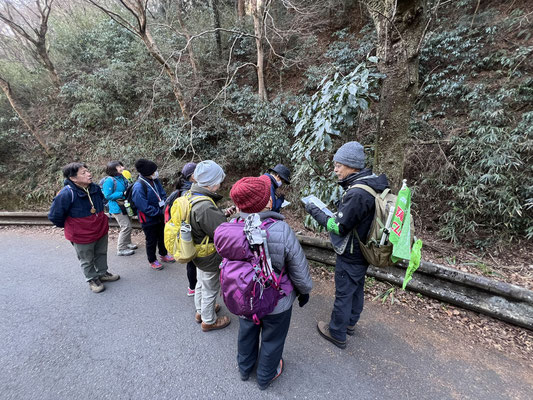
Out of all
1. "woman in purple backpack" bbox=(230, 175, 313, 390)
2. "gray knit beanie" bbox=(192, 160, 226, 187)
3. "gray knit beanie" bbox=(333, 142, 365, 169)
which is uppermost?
"gray knit beanie" bbox=(333, 142, 365, 169)

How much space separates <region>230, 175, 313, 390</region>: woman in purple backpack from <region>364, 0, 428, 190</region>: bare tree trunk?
2.01m

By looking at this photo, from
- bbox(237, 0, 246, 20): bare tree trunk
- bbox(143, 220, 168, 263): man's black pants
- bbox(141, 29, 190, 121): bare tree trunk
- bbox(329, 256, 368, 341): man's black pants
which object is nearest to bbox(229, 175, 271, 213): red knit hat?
bbox(329, 256, 368, 341): man's black pants

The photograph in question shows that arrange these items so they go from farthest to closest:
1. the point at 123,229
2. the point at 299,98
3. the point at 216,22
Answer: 1. the point at 216,22
2. the point at 299,98
3. the point at 123,229

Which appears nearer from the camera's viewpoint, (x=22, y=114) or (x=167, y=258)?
(x=167, y=258)

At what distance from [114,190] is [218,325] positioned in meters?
3.07

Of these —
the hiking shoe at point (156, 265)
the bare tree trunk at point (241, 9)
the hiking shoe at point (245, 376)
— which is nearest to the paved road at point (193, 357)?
the hiking shoe at point (245, 376)

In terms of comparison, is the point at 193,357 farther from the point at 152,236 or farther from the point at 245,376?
the point at 152,236

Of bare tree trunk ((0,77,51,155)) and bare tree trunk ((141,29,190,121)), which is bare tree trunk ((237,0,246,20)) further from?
bare tree trunk ((0,77,51,155))

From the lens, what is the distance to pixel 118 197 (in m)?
4.09

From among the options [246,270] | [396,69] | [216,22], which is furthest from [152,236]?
[216,22]

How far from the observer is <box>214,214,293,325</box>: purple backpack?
1.60 m

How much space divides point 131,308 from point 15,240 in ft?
15.8

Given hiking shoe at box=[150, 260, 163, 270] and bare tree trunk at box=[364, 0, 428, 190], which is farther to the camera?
hiking shoe at box=[150, 260, 163, 270]

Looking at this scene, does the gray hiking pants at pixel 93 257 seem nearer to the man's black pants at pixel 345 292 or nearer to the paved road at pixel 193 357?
the paved road at pixel 193 357
